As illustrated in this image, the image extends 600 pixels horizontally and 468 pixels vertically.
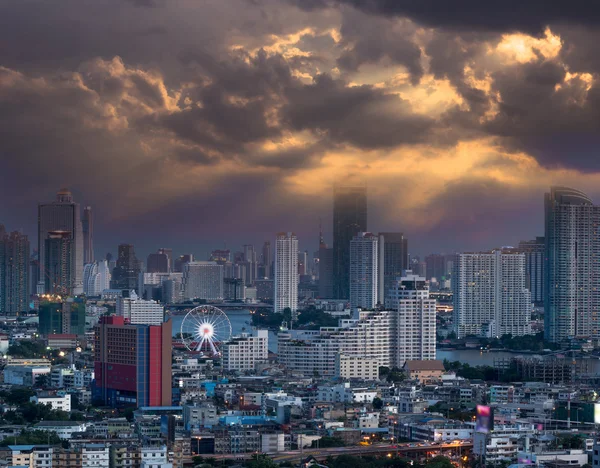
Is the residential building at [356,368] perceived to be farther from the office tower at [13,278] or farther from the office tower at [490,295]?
the office tower at [13,278]

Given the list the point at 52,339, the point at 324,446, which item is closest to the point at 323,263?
the point at 52,339

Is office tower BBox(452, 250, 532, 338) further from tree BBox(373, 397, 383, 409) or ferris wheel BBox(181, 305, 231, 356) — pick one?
tree BBox(373, 397, 383, 409)

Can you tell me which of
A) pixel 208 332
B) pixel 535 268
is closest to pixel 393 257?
pixel 535 268

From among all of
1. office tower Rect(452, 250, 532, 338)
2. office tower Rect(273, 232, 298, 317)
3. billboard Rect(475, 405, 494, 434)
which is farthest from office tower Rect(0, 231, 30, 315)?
billboard Rect(475, 405, 494, 434)

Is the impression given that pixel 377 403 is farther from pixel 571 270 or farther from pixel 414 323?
pixel 571 270

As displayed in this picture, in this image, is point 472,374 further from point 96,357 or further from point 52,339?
point 52,339
